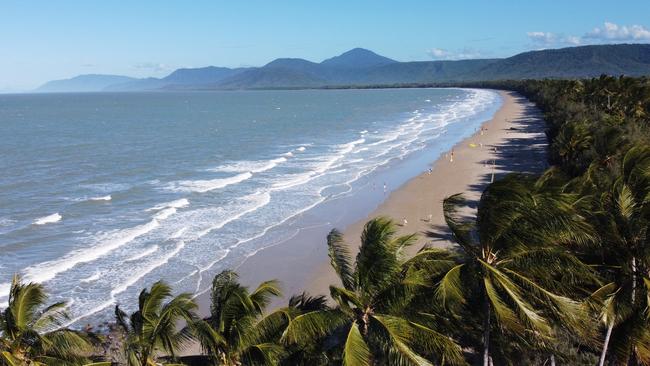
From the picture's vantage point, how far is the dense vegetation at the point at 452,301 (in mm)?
8398

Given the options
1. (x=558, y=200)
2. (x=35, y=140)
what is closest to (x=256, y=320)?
(x=558, y=200)

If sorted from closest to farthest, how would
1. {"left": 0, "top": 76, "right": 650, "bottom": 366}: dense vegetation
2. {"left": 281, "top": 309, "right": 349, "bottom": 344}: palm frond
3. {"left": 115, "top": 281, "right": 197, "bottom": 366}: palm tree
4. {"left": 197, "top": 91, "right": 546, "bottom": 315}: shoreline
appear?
{"left": 0, "top": 76, "right": 650, "bottom": 366}: dense vegetation, {"left": 281, "top": 309, "right": 349, "bottom": 344}: palm frond, {"left": 115, "top": 281, "right": 197, "bottom": 366}: palm tree, {"left": 197, "top": 91, "right": 546, "bottom": 315}: shoreline

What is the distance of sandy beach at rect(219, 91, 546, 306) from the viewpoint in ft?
68.6

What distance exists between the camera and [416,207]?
97.4 feet

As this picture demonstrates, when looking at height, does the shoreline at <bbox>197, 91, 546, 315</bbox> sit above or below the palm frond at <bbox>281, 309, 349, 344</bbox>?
below

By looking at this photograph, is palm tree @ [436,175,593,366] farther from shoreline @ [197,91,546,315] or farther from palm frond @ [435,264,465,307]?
shoreline @ [197,91,546,315]

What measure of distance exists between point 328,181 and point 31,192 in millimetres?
18928

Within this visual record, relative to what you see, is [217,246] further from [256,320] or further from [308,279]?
[256,320]

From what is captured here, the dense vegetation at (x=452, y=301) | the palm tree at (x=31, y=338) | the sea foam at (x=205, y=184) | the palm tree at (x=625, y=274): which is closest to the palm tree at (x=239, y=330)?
the dense vegetation at (x=452, y=301)

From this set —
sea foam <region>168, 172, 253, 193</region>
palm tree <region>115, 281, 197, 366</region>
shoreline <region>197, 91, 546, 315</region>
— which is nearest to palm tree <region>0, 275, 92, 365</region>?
palm tree <region>115, 281, 197, 366</region>

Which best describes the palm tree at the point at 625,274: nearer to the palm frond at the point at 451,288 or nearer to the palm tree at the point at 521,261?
the palm tree at the point at 521,261

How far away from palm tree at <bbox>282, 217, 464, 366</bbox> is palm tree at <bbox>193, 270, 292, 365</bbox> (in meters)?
0.50

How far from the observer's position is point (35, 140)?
63.2 meters

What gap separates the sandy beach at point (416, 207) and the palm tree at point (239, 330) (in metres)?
8.35
